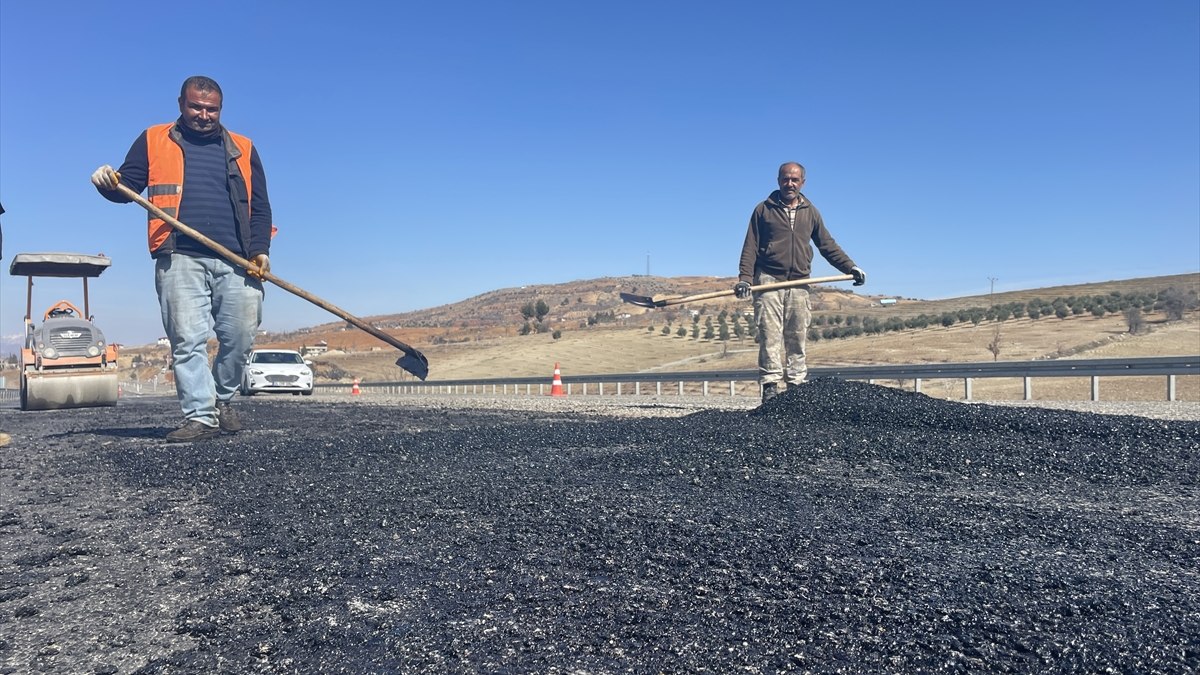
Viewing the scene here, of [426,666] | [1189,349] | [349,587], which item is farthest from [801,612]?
[1189,349]

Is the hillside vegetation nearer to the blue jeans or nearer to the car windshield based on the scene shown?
the blue jeans

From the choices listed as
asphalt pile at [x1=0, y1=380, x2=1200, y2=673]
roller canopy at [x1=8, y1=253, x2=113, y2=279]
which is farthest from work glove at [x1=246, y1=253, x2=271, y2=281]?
roller canopy at [x1=8, y1=253, x2=113, y2=279]

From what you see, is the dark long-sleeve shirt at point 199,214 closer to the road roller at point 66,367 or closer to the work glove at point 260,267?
the work glove at point 260,267

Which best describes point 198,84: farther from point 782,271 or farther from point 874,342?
point 874,342

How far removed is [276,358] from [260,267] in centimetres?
1817

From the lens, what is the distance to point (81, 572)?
259 cm

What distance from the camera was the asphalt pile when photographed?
1803 mm

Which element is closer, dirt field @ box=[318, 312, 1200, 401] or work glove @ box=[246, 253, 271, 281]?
work glove @ box=[246, 253, 271, 281]

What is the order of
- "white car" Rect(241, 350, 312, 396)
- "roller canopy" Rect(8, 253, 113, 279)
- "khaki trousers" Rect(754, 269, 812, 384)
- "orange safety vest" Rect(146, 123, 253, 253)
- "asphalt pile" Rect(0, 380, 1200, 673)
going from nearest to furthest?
"asphalt pile" Rect(0, 380, 1200, 673), "orange safety vest" Rect(146, 123, 253, 253), "khaki trousers" Rect(754, 269, 812, 384), "roller canopy" Rect(8, 253, 113, 279), "white car" Rect(241, 350, 312, 396)

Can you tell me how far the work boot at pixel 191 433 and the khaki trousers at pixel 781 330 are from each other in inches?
198

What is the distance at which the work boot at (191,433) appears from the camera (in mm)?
5758

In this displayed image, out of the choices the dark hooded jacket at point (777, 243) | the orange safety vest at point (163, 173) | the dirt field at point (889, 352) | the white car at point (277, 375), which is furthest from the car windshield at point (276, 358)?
the orange safety vest at point (163, 173)

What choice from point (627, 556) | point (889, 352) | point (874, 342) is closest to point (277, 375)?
point (889, 352)

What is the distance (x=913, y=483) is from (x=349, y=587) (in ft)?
8.30
